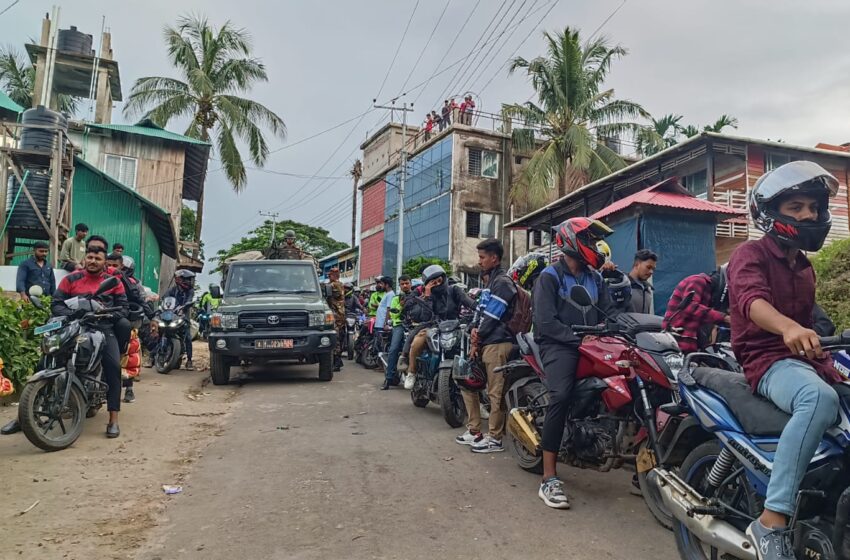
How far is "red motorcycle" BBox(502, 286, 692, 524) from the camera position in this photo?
3508mm

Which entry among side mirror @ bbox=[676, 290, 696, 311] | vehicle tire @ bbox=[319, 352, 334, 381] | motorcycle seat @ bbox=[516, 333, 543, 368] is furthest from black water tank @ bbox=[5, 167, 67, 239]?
side mirror @ bbox=[676, 290, 696, 311]

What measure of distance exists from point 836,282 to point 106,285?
832cm

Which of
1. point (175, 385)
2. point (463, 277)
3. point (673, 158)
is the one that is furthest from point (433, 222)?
point (175, 385)

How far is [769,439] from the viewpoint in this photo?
256 cm

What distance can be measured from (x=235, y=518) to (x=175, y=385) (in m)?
5.95

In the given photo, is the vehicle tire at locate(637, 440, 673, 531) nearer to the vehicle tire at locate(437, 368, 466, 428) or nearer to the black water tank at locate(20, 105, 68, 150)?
the vehicle tire at locate(437, 368, 466, 428)

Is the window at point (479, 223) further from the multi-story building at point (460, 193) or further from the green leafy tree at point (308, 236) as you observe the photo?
the green leafy tree at point (308, 236)

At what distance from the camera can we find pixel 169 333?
1014 centimetres

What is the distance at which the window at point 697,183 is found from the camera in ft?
60.0

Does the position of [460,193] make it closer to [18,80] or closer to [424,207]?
[424,207]

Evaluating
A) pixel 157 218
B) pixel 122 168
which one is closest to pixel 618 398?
pixel 157 218

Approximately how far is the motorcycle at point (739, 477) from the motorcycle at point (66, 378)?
4.57m

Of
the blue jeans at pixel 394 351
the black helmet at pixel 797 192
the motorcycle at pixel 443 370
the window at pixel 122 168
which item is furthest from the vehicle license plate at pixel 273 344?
the window at pixel 122 168

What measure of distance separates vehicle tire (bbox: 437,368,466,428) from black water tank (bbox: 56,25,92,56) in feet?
67.1
